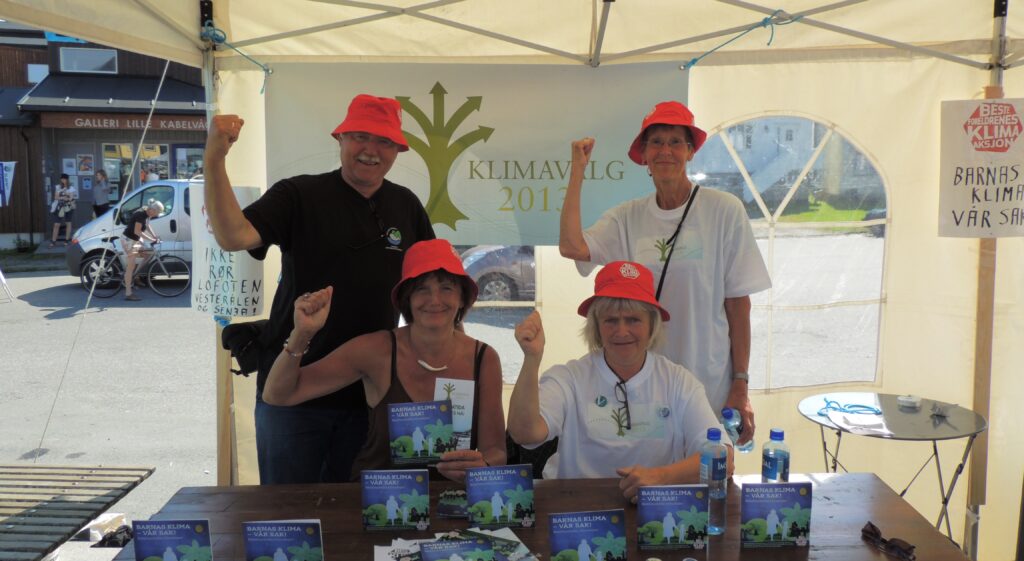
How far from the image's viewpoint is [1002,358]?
11.2 feet

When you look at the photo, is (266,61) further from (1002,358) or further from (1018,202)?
(1002,358)

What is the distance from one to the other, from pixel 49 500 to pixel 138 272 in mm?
8184

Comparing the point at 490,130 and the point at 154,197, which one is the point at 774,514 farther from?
the point at 154,197

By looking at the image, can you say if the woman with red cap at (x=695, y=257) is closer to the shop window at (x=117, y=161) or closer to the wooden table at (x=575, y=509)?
the wooden table at (x=575, y=509)

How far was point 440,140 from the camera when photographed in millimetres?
3471

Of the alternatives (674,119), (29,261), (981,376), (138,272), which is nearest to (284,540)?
(674,119)

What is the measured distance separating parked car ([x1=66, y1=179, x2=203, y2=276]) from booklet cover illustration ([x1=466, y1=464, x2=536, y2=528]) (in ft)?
31.7

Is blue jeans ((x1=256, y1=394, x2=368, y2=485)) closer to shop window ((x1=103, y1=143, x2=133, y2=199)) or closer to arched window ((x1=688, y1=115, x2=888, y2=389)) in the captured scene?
arched window ((x1=688, y1=115, x2=888, y2=389))

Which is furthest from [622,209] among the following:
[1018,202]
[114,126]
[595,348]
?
[114,126]

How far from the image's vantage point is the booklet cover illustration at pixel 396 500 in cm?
186

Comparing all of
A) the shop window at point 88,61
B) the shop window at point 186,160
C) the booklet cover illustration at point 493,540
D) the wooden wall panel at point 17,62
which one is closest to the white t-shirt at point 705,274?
the booklet cover illustration at point 493,540

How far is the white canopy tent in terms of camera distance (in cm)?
323

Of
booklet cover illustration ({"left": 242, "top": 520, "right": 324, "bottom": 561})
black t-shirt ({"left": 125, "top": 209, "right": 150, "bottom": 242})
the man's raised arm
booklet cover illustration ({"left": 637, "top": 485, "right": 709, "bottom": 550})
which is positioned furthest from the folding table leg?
black t-shirt ({"left": 125, "top": 209, "right": 150, "bottom": 242})

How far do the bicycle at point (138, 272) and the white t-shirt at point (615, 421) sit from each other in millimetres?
9338
